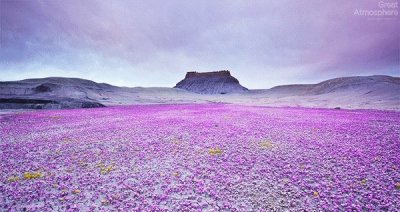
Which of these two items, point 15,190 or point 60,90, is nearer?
point 15,190

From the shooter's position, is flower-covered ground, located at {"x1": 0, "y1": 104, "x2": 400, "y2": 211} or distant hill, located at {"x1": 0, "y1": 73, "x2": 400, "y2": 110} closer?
flower-covered ground, located at {"x1": 0, "y1": 104, "x2": 400, "y2": 211}

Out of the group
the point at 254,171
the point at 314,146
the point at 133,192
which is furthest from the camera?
the point at 314,146

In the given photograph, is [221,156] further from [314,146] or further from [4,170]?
[4,170]

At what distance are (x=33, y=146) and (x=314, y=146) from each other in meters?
17.1

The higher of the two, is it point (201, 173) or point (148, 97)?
point (148, 97)

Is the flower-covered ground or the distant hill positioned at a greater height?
the distant hill

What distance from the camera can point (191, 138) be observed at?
14.4 metres

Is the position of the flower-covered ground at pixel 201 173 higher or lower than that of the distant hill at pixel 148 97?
lower

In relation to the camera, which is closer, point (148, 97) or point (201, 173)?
point (201, 173)

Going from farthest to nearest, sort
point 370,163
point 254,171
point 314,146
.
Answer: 1. point 314,146
2. point 370,163
3. point 254,171

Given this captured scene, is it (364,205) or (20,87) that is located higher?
(20,87)

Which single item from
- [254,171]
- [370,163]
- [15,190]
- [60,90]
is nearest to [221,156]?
[254,171]

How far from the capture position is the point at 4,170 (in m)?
8.92

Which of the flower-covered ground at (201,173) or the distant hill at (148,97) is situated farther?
the distant hill at (148,97)
